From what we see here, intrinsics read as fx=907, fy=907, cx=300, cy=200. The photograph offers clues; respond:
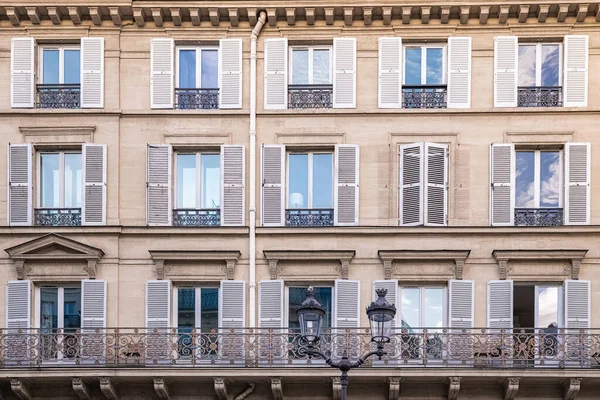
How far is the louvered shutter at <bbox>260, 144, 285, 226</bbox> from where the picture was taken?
21.2 m

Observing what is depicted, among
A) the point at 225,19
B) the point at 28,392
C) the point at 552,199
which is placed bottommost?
the point at 28,392

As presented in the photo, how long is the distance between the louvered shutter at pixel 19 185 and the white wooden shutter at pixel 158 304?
3333 millimetres

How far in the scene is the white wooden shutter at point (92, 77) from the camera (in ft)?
70.8

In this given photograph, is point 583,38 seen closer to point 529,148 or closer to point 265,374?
point 529,148

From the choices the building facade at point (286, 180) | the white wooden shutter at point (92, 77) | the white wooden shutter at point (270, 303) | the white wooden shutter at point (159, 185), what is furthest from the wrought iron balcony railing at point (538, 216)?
the white wooden shutter at point (92, 77)

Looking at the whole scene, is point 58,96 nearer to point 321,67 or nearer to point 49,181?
point 49,181

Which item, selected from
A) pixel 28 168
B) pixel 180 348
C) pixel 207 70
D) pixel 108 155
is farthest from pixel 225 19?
pixel 180 348

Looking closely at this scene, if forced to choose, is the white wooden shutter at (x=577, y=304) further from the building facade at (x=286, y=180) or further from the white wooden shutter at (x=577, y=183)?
the white wooden shutter at (x=577, y=183)

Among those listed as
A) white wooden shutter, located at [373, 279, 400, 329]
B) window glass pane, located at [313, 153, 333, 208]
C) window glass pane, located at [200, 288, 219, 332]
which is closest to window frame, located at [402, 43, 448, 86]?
window glass pane, located at [313, 153, 333, 208]

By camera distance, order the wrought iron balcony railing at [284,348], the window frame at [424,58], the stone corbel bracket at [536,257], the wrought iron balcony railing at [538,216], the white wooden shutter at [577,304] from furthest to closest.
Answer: the window frame at [424,58] → the wrought iron balcony railing at [538,216] → the stone corbel bracket at [536,257] → the white wooden shutter at [577,304] → the wrought iron balcony railing at [284,348]

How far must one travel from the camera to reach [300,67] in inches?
867

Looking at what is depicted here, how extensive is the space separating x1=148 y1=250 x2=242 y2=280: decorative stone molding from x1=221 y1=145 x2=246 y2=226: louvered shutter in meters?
0.76

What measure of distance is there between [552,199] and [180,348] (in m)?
9.27

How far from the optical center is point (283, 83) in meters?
21.7
